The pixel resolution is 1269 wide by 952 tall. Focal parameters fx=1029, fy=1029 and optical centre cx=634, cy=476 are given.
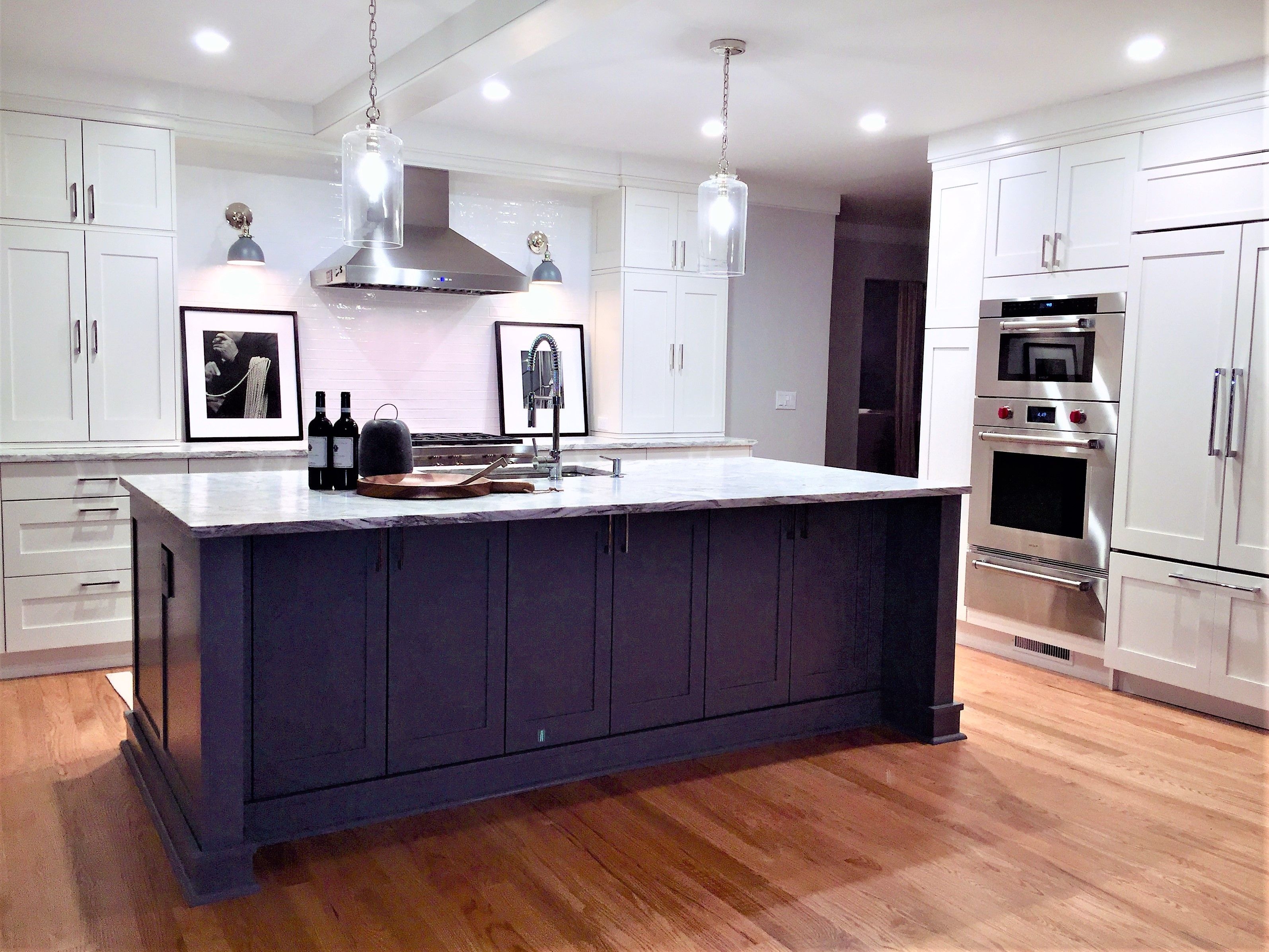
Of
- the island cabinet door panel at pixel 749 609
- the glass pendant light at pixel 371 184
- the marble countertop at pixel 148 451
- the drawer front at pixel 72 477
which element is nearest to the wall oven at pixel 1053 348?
the island cabinet door panel at pixel 749 609

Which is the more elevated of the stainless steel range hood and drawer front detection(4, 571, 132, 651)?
the stainless steel range hood

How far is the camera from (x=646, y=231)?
5855 mm

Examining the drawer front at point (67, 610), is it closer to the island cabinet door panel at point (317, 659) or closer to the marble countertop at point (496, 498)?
the marble countertop at point (496, 498)

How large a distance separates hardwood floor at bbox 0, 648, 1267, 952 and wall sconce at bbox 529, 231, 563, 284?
10.4ft

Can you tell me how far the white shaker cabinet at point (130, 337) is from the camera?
4418 mm

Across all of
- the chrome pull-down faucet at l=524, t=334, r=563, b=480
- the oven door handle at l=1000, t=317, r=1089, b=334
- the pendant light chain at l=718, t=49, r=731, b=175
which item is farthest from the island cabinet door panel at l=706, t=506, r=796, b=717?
the oven door handle at l=1000, t=317, r=1089, b=334

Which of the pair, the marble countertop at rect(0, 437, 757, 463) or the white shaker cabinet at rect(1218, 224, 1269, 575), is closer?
the white shaker cabinet at rect(1218, 224, 1269, 575)

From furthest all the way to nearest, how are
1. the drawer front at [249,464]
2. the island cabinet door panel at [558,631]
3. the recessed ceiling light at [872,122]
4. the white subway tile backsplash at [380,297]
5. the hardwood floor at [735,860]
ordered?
1. the white subway tile backsplash at [380,297]
2. the recessed ceiling light at [872,122]
3. the drawer front at [249,464]
4. the island cabinet door panel at [558,631]
5. the hardwood floor at [735,860]

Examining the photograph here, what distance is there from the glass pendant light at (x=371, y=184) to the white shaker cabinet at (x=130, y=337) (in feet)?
7.11

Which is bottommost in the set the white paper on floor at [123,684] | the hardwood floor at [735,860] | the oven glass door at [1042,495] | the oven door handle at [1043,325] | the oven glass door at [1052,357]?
the white paper on floor at [123,684]

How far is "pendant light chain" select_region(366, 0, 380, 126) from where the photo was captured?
286 centimetres

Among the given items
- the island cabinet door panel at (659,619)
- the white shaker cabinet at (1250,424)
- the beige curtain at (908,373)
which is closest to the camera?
the island cabinet door panel at (659,619)

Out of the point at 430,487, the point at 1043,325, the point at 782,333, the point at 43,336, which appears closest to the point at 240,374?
the point at 43,336

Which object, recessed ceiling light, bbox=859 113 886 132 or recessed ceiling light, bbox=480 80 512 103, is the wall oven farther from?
recessed ceiling light, bbox=480 80 512 103
